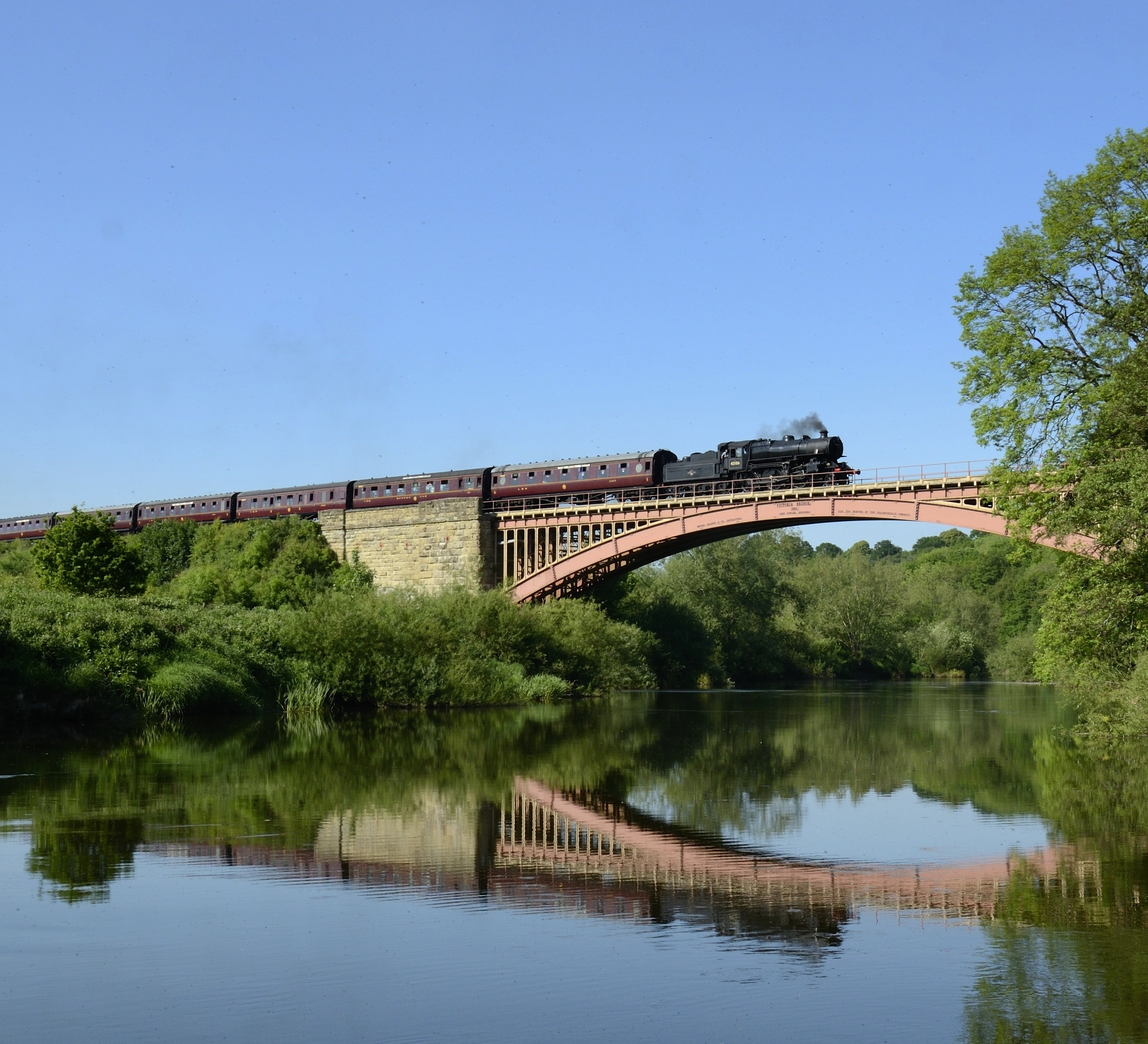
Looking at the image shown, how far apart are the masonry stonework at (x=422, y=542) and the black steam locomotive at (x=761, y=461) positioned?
8.59 metres

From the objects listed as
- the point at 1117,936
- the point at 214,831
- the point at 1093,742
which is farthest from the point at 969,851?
the point at 1093,742

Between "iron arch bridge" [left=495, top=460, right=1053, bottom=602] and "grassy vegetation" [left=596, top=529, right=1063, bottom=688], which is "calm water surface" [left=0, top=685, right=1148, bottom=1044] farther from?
"grassy vegetation" [left=596, top=529, right=1063, bottom=688]

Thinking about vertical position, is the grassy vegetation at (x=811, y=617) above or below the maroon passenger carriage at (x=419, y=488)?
below

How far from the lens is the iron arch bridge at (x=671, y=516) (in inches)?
1620

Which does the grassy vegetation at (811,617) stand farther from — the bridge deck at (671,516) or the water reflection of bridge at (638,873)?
the water reflection of bridge at (638,873)

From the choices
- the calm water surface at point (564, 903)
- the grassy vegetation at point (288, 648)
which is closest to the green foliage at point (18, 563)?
the grassy vegetation at point (288, 648)

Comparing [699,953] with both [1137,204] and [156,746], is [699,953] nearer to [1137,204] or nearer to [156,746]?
[156,746]

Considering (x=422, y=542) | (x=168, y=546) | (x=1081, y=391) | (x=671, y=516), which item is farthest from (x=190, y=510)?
(x=1081, y=391)

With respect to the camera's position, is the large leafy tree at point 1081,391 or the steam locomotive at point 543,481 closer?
the large leafy tree at point 1081,391

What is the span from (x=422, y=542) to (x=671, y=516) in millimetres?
13417

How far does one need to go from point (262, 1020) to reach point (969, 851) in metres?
7.68

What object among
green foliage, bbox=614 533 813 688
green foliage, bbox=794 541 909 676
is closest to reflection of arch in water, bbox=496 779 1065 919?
green foliage, bbox=614 533 813 688

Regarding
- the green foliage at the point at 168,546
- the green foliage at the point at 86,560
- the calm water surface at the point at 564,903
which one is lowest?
the calm water surface at the point at 564,903

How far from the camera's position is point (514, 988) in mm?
7164
